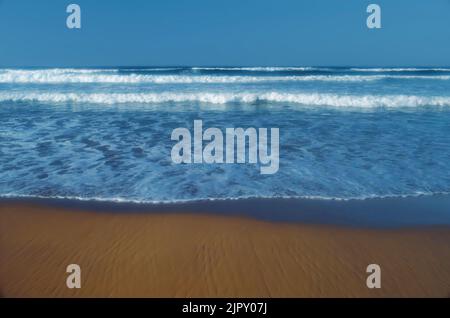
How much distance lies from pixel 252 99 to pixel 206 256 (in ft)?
41.6

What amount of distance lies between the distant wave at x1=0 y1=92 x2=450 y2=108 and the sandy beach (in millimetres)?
11166

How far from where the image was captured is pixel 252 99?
50.1ft

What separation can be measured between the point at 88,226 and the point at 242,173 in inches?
110

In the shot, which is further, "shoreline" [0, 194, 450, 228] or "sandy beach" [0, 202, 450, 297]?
"shoreline" [0, 194, 450, 228]

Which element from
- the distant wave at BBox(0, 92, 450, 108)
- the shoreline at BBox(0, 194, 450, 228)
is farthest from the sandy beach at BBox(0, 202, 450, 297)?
the distant wave at BBox(0, 92, 450, 108)

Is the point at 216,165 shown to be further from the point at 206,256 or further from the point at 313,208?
the point at 206,256

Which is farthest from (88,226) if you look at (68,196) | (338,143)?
(338,143)

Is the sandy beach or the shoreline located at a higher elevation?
the shoreline

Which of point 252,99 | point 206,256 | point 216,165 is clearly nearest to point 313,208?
point 206,256

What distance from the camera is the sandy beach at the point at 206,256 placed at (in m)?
2.98

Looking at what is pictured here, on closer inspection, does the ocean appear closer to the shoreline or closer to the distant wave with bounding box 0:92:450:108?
the shoreline

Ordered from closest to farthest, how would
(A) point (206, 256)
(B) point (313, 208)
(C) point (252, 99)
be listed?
(A) point (206, 256) → (B) point (313, 208) → (C) point (252, 99)

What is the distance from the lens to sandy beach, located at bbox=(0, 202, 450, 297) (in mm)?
2980

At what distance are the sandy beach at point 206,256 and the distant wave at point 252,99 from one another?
11166mm
